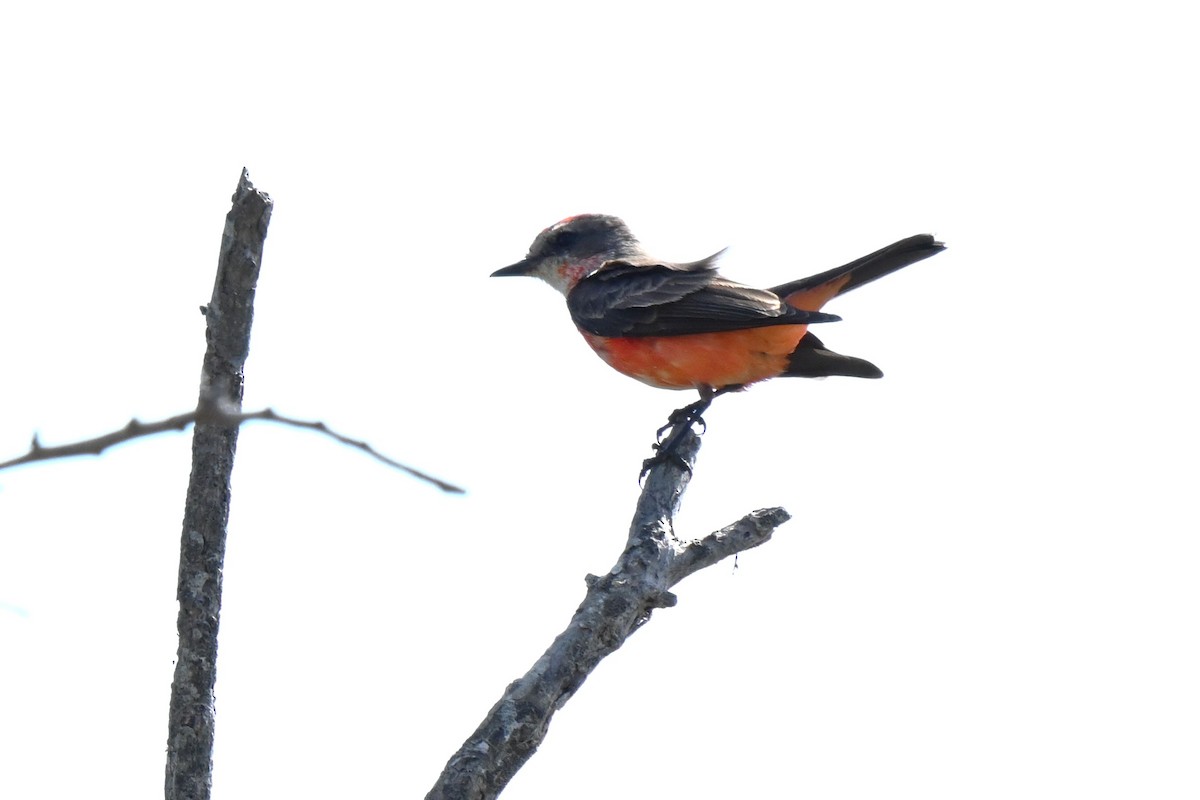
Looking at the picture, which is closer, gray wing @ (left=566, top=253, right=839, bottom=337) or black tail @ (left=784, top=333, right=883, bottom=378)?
gray wing @ (left=566, top=253, right=839, bottom=337)

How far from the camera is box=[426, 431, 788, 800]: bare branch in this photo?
386cm

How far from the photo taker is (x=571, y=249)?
9891 millimetres

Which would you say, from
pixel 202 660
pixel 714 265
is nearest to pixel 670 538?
pixel 202 660

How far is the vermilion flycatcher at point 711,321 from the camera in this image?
7977 mm

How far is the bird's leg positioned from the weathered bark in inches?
124

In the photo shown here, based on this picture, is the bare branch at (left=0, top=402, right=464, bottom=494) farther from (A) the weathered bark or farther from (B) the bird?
(B) the bird

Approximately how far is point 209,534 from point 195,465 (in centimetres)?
20

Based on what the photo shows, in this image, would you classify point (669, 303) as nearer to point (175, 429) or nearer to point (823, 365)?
point (823, 365)

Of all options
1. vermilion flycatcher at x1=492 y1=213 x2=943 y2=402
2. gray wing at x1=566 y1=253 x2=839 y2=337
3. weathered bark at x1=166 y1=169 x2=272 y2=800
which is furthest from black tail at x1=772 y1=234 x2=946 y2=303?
weathered bark at x1=166 y1=169 x2=272 y2=800

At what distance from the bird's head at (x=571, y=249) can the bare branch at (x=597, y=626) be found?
3.95 metres

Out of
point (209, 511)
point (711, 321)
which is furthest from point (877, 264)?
point (209, 511)

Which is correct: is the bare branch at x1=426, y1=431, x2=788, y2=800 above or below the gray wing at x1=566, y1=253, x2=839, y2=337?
below

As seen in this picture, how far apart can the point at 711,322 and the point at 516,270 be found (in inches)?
99.4

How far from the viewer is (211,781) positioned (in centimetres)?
352
